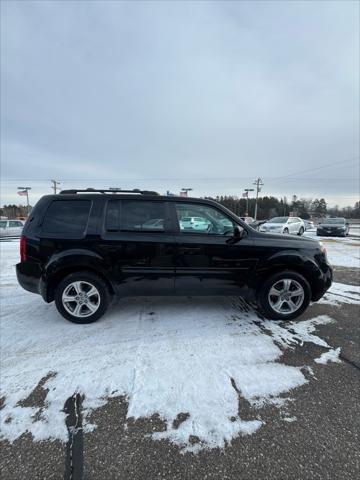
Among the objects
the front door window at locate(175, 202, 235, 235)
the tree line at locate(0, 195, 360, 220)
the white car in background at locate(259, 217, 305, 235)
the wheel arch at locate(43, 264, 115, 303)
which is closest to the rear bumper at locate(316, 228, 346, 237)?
the white car in background at locate(259, 217, 305, 235)

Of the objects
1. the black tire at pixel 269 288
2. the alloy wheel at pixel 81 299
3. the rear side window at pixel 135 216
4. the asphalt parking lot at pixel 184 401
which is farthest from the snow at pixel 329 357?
the alloy wheel at pixel 81 299

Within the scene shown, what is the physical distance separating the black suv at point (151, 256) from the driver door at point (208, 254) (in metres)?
0.01

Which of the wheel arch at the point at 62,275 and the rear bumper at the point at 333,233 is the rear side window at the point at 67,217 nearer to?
the wheel arch at the point at 62,275

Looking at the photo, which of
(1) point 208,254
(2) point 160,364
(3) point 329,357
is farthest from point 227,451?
(1) point 208,254

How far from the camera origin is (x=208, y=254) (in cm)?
362

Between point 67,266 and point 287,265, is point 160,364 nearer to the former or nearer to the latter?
point 67,266

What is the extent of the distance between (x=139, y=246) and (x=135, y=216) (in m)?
0.44

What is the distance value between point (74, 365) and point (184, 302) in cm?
204

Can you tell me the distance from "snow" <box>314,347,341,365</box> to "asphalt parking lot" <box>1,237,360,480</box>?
1cm

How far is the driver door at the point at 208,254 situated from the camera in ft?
11.8

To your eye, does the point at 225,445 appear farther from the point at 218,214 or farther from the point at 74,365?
the point at 218,214

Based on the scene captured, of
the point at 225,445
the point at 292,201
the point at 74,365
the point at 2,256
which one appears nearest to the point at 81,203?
the point at 74,365

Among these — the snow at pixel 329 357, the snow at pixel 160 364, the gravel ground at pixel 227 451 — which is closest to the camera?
the gravel ground at pixel 227 451

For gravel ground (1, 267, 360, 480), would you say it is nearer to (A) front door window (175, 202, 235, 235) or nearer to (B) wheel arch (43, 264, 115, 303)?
(B) wheel arch (43, 264, 115, 303)
